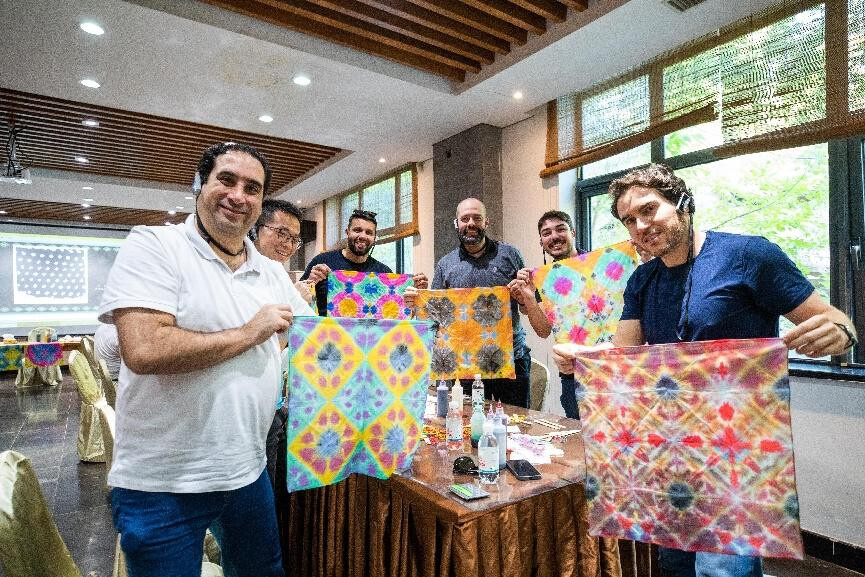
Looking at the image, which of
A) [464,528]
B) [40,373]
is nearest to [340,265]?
[464,528]

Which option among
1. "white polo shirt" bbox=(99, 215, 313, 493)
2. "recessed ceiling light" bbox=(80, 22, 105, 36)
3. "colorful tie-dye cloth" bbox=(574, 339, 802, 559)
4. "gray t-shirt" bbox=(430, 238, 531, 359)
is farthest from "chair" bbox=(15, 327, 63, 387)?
"colorful tie-dye cloth" bbox=(574, 339, 802, 559)

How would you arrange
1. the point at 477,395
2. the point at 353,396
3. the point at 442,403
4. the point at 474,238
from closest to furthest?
the point at 353,396 < the point at 477,395 < the point at 442,403 < the point at 474,238

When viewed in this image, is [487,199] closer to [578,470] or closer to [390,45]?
[390,45]

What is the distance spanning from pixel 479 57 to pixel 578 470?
3488 mm

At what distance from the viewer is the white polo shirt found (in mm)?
1251

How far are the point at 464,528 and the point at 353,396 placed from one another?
0.60m

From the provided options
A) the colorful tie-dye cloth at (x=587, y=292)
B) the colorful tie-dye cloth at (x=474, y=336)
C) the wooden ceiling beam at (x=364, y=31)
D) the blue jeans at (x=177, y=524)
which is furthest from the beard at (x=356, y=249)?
the blue jeans at (x=177, y=524)

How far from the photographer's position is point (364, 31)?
12.0ft

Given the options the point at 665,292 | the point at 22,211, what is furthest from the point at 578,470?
the point at 22,211

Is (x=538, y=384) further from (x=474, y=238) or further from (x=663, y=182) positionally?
(x=663, y=182)

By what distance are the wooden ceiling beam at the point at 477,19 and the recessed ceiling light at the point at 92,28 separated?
2.25 meters

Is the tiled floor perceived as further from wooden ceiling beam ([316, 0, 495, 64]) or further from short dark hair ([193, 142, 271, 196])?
wooden ceiling beam ([316, 0, 495, 64])

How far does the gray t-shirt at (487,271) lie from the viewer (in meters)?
3.18

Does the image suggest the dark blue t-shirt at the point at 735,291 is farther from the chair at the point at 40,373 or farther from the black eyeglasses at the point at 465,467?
the chair at the point at 40,373
